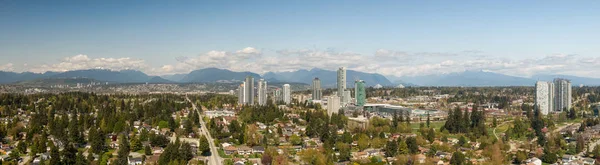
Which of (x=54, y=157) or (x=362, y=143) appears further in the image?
(x=362, y=143)

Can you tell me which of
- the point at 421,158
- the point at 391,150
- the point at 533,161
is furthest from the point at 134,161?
the point at 533,161

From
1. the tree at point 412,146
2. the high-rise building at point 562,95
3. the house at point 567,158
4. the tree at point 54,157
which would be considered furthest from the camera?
the high-rise building at point 562,95

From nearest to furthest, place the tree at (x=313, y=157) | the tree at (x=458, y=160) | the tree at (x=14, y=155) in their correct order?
the tree at (x=313, y=157) → the tree at (x=458, y=160) → the tree at (x=14, y=155)

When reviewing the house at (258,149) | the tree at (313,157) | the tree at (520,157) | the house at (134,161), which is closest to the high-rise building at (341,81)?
the house at (258,149)

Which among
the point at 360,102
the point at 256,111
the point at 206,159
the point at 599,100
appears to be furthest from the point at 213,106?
the point at 599,100

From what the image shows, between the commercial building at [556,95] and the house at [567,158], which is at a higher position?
the commercial building at [556,95]

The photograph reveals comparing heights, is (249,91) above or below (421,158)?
above

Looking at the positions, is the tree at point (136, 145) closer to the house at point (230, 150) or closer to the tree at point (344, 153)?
the house at point (230, 150)

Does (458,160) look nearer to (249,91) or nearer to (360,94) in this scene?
(360,94)

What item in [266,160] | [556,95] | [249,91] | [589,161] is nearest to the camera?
[266,160]

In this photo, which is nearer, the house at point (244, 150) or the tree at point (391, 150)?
the tree at point (391, 150)
